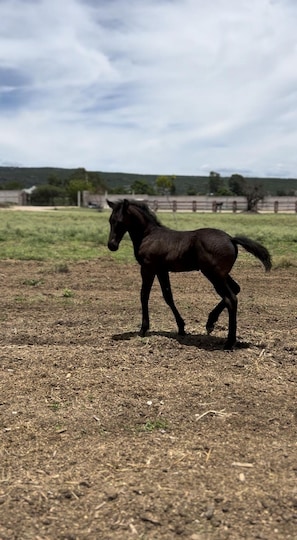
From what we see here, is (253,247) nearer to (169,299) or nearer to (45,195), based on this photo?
(169,299)

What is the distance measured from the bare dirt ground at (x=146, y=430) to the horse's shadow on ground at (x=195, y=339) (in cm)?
4

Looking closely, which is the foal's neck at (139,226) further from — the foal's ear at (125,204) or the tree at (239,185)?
the tree at (239,185)

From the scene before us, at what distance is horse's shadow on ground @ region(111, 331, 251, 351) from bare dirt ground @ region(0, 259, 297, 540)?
0.12 feet

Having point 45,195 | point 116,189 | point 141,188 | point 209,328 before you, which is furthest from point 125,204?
point 141,188

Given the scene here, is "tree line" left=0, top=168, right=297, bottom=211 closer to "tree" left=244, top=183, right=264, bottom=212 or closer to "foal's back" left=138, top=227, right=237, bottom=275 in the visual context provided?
"tree" left=244, top=183, right=264, bottom=212

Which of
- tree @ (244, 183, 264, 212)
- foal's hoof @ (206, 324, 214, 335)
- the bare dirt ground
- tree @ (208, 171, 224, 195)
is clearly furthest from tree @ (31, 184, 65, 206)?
the bare dirt ground

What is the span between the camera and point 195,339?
7188 millimetres

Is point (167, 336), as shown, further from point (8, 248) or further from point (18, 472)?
point (8, 248)

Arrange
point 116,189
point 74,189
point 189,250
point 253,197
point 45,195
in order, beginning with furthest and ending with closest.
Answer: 1. point 116,189
2. point 45,195
3. point 74,189
4. point 253,197
5. point 189,250

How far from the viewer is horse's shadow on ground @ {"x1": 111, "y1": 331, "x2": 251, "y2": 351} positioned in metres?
6.82

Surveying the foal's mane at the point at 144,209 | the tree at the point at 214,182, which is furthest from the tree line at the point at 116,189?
the foal's mane at the point at 144,209

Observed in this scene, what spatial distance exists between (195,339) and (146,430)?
2786 mm

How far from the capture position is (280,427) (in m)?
4.56

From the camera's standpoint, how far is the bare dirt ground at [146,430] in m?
3.33
